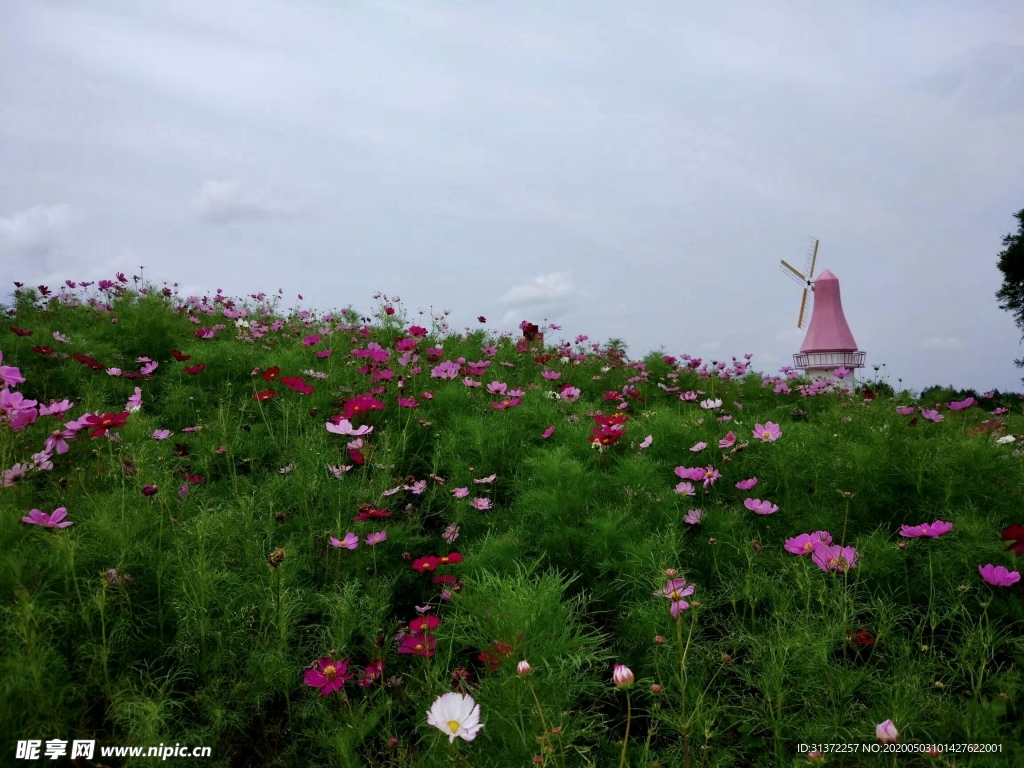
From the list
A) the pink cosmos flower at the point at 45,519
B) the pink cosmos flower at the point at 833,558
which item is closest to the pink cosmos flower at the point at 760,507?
the pink cosmos flower at the point at 833,558

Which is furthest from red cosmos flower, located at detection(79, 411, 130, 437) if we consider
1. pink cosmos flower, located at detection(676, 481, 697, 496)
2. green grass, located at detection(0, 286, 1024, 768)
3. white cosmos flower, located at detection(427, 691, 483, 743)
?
pink cosmos flower, located at detection(676, 481, 697, 496)

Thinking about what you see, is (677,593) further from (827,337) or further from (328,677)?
(827,337)

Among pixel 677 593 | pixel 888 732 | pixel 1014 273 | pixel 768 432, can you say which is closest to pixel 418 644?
pixel 677 593

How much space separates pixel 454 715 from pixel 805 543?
126 centimetres

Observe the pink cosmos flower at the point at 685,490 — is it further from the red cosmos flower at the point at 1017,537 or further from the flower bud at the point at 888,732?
the flower bud at the point at 888,732

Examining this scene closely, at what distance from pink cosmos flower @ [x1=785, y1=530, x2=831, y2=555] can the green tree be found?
24.9 metres

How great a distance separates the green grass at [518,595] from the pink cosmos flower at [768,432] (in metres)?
0.06

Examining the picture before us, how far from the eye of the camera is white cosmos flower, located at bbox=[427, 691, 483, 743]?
119 cm

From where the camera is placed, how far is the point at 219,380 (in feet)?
14.9

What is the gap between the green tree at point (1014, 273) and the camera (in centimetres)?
2159

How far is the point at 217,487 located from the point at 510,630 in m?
2.04

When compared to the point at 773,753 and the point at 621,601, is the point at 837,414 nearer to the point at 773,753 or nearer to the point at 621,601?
the point at 621,601

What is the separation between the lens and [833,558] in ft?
6.11

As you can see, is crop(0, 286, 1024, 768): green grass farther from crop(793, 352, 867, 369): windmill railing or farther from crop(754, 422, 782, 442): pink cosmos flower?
crop(793, 352, 867, 369): windmill railing
